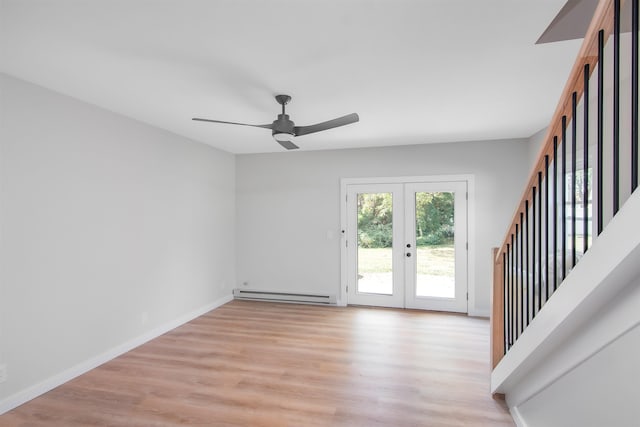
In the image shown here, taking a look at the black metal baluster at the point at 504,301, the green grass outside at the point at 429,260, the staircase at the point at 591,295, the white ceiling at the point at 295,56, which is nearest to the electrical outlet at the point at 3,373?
the white ceiling at the point at 295,56

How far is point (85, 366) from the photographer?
2863 mm

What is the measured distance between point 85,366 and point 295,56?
3183 millimetres

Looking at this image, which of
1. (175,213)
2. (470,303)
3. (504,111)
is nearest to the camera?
(504,111)

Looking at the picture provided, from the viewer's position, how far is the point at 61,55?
2.08 m

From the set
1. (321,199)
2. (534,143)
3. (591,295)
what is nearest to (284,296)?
(321,199)

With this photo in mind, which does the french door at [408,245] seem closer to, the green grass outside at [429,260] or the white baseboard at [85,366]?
the green grass outside at [429,260]

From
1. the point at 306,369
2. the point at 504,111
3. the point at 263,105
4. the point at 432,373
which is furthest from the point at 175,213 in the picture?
the point at 504,111

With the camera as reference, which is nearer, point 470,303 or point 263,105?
point 263,105

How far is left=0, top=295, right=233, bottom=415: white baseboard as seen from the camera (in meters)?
2.34

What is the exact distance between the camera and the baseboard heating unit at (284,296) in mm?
4988

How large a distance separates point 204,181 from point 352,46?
3.25 meters

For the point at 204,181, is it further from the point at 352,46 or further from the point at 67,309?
the point at 352,46

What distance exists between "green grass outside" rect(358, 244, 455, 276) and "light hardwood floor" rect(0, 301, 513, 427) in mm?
803

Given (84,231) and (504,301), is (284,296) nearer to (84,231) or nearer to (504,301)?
(84,231)
